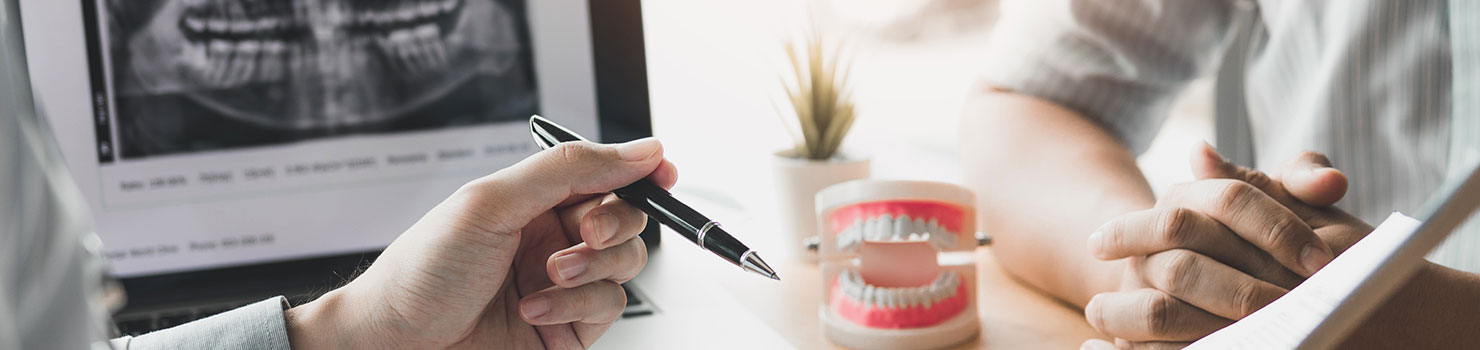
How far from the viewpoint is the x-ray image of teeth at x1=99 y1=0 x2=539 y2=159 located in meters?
0.89

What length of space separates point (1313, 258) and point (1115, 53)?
0.43 m

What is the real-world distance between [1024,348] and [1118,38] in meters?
0.40

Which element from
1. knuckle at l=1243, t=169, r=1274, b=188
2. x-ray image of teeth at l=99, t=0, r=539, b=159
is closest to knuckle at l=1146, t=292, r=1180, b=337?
knuckle at l=1243, t=169, r=1274, b=188

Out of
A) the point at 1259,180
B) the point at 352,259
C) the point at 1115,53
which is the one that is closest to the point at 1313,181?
the point at 1259,180

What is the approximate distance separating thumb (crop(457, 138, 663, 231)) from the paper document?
325 millimetres

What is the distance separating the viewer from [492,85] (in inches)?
37.5

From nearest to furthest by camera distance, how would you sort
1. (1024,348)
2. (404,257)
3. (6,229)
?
(6,229) → (404,257) → (1024,348)

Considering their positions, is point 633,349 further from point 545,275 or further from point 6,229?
point 6,229

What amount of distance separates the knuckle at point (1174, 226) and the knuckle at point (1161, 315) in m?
0.04

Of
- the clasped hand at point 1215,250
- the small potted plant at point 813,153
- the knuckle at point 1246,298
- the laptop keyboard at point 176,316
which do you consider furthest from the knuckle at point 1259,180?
the laptop keyboard at point 176,316

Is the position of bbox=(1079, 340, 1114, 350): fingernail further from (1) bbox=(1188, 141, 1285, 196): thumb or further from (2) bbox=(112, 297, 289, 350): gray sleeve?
(2) bbox=(112, 297, 289, 350): gray sleeve

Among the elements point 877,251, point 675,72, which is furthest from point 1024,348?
point 675,72

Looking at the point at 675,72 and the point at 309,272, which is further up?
the point at 675,72

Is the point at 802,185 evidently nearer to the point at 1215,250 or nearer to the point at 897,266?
the point at 897,266
